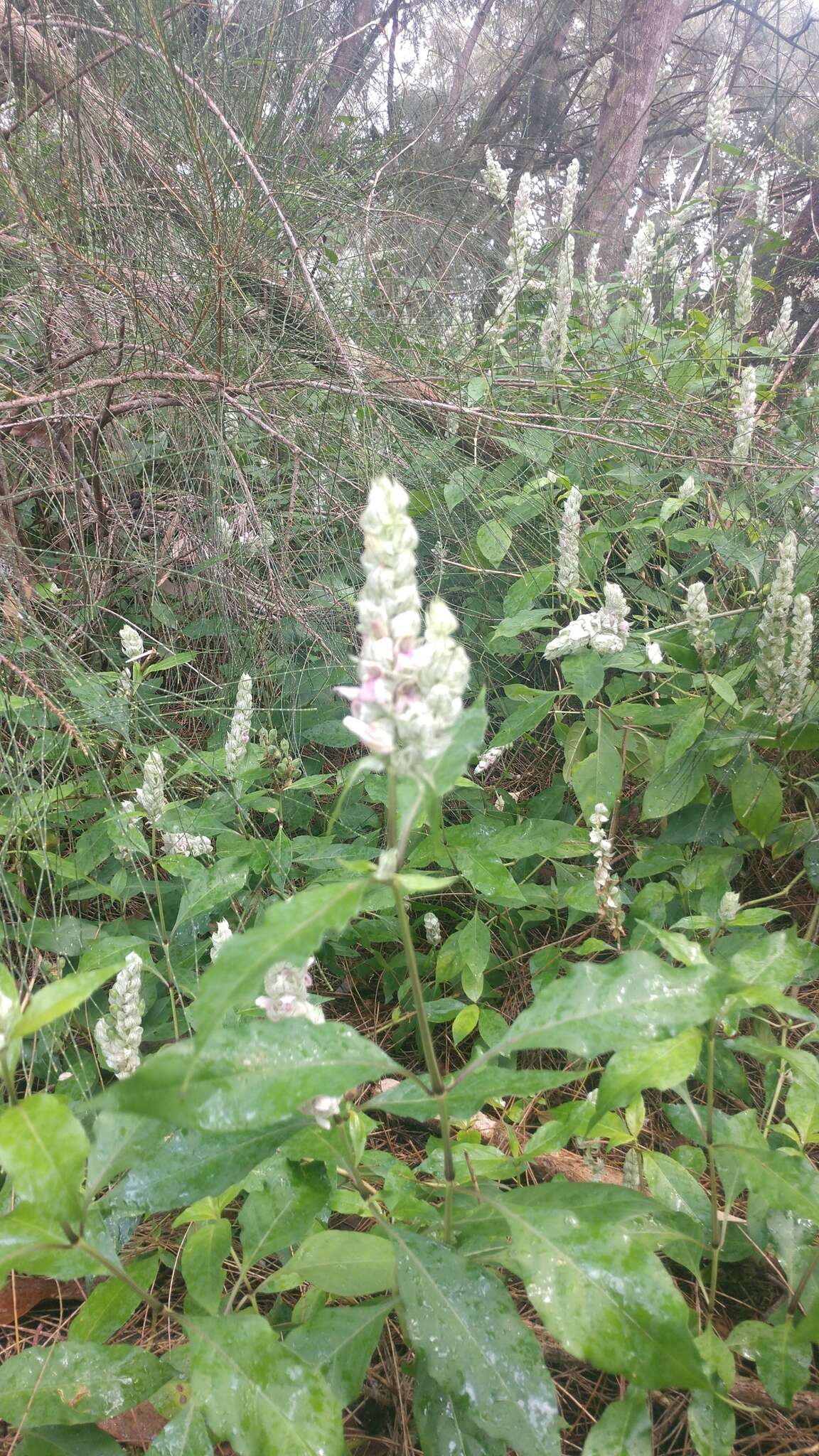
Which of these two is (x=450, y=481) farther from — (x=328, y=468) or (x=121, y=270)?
(x=121, y=270)

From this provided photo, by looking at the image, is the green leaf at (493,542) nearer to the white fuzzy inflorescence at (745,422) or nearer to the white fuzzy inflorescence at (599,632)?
the white fuzzy inflorescence at (599,632)

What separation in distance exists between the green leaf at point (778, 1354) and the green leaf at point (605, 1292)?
0.96 ft

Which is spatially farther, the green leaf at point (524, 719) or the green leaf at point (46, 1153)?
the green leaf at point (524, 719)

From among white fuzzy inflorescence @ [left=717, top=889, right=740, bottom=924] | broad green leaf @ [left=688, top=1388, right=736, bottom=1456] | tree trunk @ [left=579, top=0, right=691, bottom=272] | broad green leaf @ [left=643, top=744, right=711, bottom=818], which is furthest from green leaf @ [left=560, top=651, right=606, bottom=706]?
tree trunk @ [left=579, top=0, right=691, bottom=272]

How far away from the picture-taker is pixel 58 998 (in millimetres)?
662

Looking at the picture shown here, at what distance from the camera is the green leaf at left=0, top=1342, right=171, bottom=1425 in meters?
0.74

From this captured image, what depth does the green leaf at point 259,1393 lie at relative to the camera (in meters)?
0.65

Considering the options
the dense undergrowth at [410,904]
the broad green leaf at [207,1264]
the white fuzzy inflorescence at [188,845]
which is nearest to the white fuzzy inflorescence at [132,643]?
the dense undergrowth at [410,904]

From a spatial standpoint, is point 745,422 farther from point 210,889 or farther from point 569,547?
point 210,889

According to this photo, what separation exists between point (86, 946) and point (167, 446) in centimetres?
134

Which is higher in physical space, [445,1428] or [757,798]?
[757,798]

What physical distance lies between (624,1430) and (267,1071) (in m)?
0.57

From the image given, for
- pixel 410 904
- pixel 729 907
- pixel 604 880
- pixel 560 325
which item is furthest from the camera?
pixel 560 325

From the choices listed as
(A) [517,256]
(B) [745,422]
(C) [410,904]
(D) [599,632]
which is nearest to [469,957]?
(C) [410,904]
